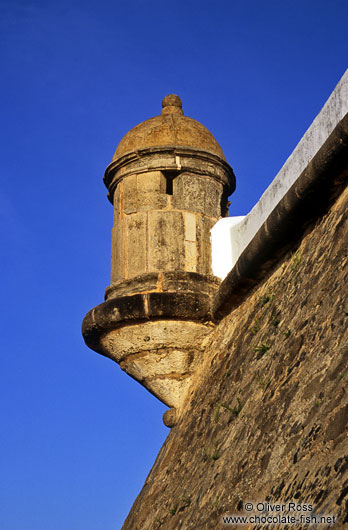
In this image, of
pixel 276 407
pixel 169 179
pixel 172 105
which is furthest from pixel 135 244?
pixel 276 407

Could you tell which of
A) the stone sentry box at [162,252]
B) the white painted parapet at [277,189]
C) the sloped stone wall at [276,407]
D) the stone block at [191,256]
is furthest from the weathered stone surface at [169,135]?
A: the sloped stone wall at [276,407]

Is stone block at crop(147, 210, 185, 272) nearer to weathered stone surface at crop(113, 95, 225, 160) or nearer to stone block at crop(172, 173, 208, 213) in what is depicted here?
stone block at crop(172, 173, 208, 213)

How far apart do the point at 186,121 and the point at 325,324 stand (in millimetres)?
3803

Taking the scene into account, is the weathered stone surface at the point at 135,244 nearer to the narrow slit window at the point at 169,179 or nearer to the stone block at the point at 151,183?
the stone block at the point at 151,183

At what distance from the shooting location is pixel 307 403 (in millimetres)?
3002

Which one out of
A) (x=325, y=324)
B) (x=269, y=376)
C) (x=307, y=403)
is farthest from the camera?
(x=269, y=376)

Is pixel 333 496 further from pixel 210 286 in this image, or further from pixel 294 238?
pixel 210 286

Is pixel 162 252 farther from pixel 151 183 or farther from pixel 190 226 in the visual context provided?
A: pixel 151 183

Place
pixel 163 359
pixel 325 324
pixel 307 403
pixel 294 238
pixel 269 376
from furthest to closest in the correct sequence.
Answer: pixel 163 359 → pixel 294 238 → pixel 269 376 → pixel 325 324 → pixel 307 403

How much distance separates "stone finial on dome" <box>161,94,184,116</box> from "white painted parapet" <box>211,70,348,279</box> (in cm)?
133

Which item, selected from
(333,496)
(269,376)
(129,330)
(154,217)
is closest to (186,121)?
(154,217)

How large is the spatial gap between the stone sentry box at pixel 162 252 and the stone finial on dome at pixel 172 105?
31 millimetres

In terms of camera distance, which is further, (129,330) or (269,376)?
(129,330)

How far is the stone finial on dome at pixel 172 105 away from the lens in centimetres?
681
